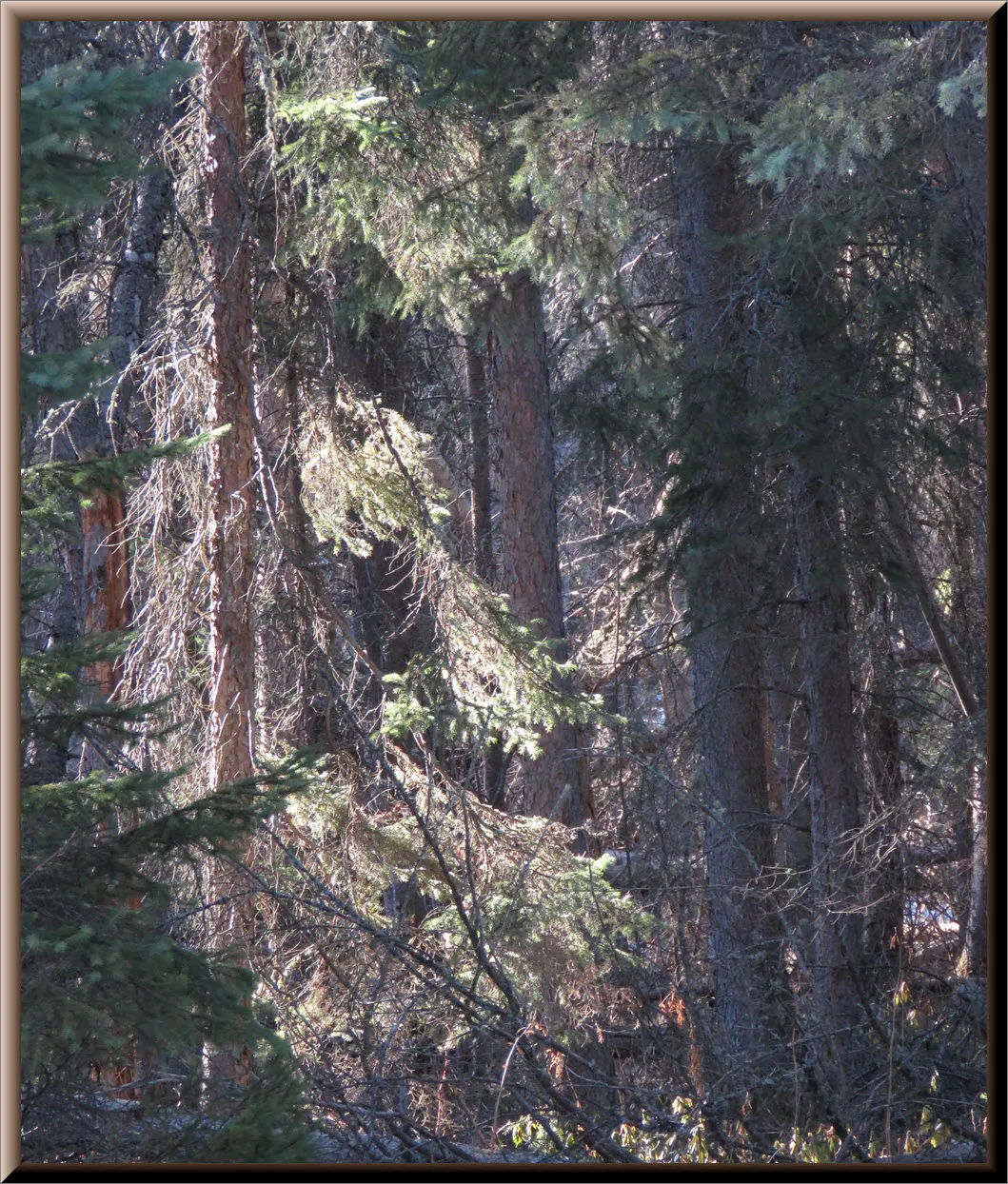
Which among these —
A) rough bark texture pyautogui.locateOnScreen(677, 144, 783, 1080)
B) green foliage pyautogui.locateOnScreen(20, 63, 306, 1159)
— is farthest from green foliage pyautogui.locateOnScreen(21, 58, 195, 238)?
rough bark texture pyautogui.locateOnScreen(677, 144, 783, 1080)

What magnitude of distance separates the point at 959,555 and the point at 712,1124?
3.71m

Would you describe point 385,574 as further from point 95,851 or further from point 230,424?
point 95,851

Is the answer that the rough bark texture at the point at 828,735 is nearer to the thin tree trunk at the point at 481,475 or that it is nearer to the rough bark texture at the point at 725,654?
the rough bark texture at the point at 725,654

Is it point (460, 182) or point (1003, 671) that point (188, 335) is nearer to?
point (460, 182)

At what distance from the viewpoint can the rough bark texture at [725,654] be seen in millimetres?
6395

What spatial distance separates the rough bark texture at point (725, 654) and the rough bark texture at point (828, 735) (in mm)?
369

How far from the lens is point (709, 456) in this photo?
7035 mm

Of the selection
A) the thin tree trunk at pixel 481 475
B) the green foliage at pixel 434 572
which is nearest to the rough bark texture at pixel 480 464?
the thin tree trunk at pixel 481 475

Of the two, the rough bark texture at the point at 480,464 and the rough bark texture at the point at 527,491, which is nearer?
the rough bark texture at the point at 527,491

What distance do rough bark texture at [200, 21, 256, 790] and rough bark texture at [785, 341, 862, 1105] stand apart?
3.25 meters

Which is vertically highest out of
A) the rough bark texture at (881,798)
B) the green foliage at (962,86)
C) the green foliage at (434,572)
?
the green foliage at (962,86)

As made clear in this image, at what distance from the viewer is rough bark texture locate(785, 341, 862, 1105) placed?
6004 mm

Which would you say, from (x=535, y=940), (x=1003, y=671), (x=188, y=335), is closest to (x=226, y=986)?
(x=1003, y=671)

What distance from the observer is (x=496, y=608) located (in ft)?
24.1
